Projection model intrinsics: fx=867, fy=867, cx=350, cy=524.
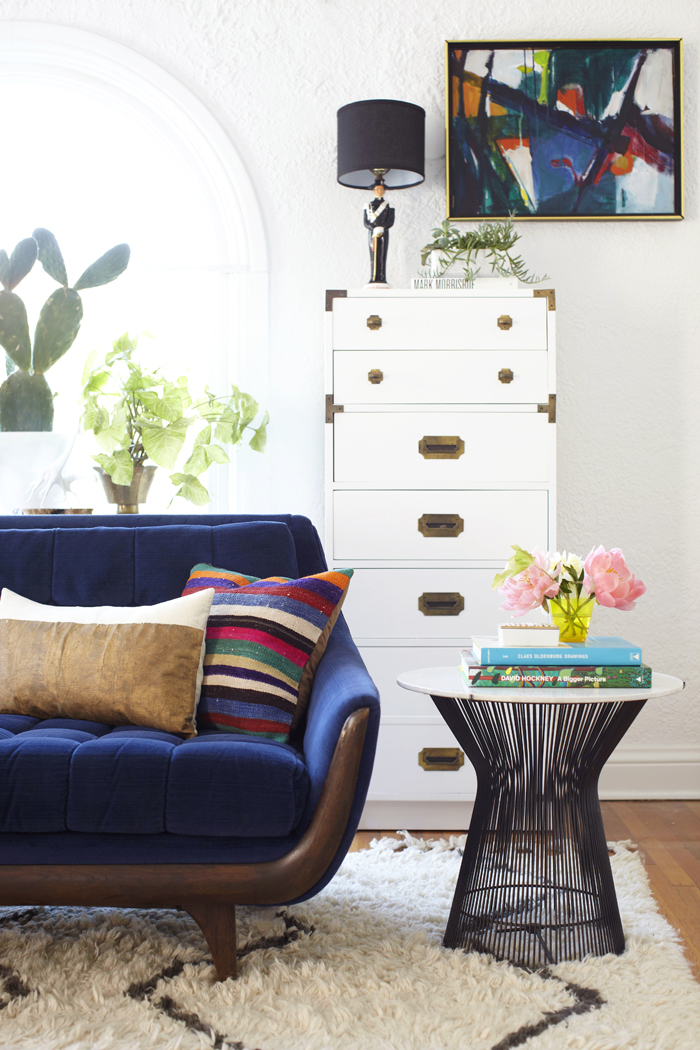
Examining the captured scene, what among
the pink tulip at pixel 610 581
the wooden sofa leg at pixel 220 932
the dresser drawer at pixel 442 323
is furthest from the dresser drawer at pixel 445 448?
the wooden sofa leg at pixel 220 932

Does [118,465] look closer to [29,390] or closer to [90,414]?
[90,414]

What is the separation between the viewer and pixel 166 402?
2537mm

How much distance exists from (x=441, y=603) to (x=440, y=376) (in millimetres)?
641

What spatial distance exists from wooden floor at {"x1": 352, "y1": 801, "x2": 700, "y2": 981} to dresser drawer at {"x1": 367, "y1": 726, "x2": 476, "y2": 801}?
124 mm

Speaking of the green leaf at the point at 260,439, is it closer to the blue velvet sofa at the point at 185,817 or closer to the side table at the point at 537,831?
the side table at the point at 537,831

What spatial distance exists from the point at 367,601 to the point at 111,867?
1137 millimetres

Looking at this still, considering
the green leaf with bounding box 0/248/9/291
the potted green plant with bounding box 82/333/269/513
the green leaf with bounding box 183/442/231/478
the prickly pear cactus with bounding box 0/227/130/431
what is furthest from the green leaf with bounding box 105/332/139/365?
the green leaf with bounding box 0/248/9/291

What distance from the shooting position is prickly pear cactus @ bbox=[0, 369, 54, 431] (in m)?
2.59

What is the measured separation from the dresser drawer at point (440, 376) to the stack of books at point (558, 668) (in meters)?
1.02

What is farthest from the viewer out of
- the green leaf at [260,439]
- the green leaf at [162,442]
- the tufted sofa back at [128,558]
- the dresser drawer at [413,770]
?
the green leaf at [260,439]

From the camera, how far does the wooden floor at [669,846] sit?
1825 millimetres

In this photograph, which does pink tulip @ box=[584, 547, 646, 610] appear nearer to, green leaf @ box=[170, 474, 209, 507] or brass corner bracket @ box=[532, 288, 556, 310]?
brass corner bracket @ box=[532, 288, 556, 310]

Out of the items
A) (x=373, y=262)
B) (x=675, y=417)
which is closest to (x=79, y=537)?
(x=373, y=262)

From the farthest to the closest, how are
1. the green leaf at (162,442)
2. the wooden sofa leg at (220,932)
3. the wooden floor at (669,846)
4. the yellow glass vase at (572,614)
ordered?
the green leaf at (162,442)
the wooden floor at (669,846)
the yellow glass vase at (572,614)
the wooden sofa leg at (220,932)
